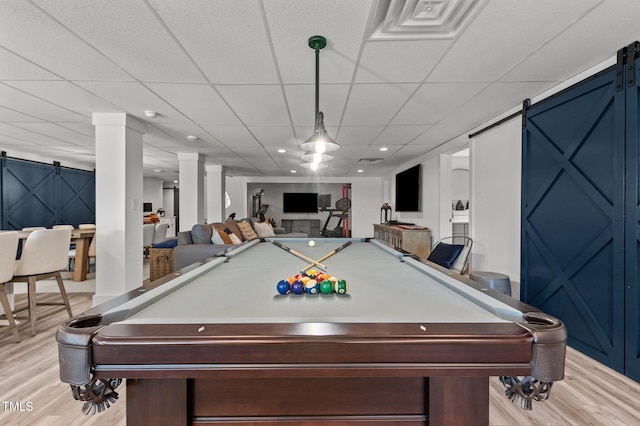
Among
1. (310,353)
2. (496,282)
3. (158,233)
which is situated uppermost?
(310,353)

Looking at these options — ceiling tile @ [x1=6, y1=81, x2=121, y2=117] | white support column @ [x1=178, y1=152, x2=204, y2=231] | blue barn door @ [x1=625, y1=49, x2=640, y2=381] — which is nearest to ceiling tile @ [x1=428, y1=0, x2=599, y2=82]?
blue barn door @ [x1=625, y1=49, x2=640, y2=381]

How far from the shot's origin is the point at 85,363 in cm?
83

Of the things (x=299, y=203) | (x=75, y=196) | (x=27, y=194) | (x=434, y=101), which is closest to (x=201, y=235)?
(x=434, y=101)

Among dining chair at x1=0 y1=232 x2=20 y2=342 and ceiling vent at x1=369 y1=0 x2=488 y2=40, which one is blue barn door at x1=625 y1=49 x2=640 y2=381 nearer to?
ceiling vent at x1=369 y1=0 x2=488 y2=40

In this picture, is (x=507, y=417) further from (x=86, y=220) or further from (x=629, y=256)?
(x=86, y=220)

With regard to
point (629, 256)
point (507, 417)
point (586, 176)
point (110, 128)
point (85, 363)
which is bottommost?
point (507, 417)

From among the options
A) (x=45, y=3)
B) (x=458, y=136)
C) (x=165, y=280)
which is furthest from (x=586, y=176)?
(x=45, y=3)

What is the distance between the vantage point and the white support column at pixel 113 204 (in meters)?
3.56

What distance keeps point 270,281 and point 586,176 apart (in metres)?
2.59

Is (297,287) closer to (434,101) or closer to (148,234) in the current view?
(434,101)

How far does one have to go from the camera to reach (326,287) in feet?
4.31

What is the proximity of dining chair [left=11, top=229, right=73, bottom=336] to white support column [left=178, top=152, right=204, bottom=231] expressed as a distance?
9.36 feet

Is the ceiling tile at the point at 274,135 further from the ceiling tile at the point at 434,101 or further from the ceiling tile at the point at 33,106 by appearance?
the ceiling tile at the point at 33,106

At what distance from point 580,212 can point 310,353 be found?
107 inches
